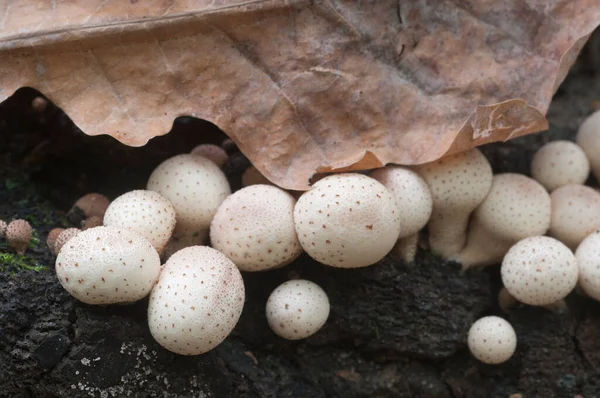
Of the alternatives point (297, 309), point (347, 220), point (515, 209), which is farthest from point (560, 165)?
point (297, 309)

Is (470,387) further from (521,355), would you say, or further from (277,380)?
(277,380)

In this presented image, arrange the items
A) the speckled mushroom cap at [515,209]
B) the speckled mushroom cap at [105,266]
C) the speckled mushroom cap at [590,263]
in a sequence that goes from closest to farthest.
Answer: the speckled mushroom cap at [105,266] < the speckled mushroom cap at [590,263] < the speckled mushroom cap at [515,209]

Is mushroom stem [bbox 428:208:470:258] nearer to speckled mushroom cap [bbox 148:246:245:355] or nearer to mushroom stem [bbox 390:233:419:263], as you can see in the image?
mushroom stem [bbox 390:233:419:263]

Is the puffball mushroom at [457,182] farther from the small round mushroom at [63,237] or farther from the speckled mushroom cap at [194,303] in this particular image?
the small round mushroom at [63,237]

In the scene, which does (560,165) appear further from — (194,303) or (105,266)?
(105,266)

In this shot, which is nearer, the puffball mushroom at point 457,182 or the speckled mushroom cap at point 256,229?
the speckled mushroom cap at point 256,229

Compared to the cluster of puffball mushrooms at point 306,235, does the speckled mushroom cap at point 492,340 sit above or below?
below

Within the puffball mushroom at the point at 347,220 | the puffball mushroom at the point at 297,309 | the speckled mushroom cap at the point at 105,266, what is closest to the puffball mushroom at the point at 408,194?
the puffball mushroom at the point at 347,220
